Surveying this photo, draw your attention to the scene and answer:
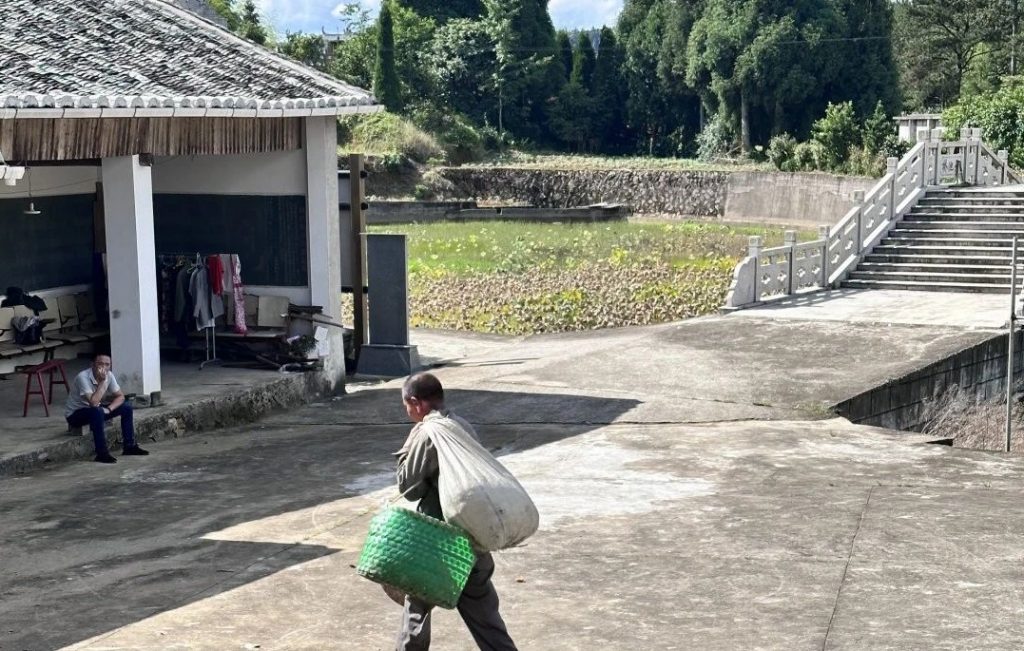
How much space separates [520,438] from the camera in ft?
41.8

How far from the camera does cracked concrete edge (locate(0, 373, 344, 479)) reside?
1156cm

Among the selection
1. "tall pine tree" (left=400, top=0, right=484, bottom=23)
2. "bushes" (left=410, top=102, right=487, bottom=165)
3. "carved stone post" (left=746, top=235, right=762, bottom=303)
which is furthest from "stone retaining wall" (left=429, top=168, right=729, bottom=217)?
"carved stone post" (left=746, top=235, right=762, bottom=303)

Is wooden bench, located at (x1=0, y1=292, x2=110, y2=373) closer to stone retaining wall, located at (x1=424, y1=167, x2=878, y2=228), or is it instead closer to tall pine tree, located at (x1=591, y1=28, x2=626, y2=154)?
stone retaining wall, located at (x1=424, y1=167, x2=878, y2=228)

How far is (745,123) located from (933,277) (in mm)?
33916

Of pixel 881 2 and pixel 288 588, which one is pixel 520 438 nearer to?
pixel 288 588

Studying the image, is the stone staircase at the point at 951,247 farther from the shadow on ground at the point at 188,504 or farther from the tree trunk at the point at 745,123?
the tree trunk at the point at 745,123

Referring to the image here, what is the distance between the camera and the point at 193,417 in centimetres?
1340

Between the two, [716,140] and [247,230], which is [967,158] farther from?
[716,140]

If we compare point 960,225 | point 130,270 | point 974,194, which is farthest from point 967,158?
point 130,270

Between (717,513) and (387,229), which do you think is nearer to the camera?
(717,513)

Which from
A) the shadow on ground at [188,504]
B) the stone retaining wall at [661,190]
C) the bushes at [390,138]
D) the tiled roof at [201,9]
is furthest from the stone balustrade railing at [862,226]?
the bushes at [390,138]

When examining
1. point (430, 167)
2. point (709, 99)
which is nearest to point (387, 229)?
point (430, 167)

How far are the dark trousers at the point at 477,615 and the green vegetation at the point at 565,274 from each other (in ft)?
49.7

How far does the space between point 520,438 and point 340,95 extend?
4558mm
